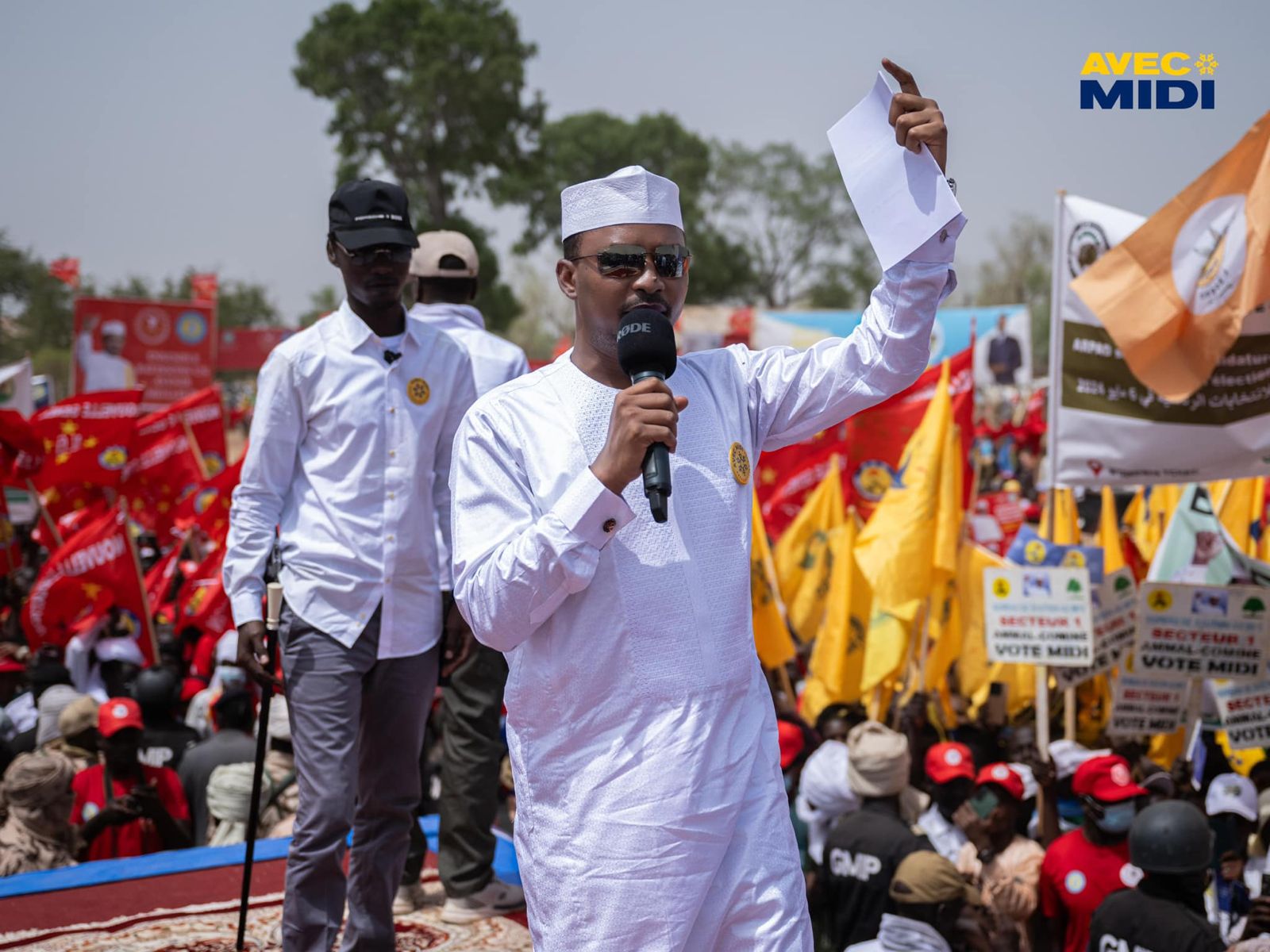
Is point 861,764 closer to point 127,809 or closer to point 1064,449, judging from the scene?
point 1064,449

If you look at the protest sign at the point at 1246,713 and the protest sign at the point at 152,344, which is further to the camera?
the protest sign at the point at 152,344

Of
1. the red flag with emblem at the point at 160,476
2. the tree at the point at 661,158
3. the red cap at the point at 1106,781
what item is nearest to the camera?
the red cap at the point at 1106,781

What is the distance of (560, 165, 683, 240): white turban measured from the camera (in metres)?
2.67

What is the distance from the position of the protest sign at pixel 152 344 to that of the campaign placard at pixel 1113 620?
14.2 metres

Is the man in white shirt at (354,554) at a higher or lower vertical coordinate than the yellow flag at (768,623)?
higher

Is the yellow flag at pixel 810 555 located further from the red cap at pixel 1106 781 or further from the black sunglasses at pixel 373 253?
the black sunglasses at pixel 373 253

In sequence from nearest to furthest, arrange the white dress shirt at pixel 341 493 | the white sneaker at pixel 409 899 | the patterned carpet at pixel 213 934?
the white dress shirt at pixel 341 493, the patterned carpet at pixel 213 934, the white sneaker at pixel 409 899

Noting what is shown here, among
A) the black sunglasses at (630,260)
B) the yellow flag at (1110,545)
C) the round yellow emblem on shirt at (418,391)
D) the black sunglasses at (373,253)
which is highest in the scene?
the black sunglasses at (373,253)

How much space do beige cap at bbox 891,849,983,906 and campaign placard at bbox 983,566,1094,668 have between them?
261cm

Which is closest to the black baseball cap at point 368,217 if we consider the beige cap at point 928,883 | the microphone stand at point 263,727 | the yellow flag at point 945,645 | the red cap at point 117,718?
the microphone stand at point 263,727

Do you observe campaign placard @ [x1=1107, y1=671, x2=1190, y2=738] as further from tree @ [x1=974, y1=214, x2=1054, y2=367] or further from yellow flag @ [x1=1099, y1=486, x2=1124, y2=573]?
tree @ [x1=974, y1=214, x2=1054, y2=367]

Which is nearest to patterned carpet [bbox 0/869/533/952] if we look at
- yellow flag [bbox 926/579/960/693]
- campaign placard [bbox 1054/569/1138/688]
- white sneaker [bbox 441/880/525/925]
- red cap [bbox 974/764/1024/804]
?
white sneaker [bbox 441/880/525/925]


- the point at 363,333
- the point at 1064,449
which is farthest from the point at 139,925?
the point at 1064,449

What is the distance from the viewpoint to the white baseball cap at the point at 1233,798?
6.07 meters
